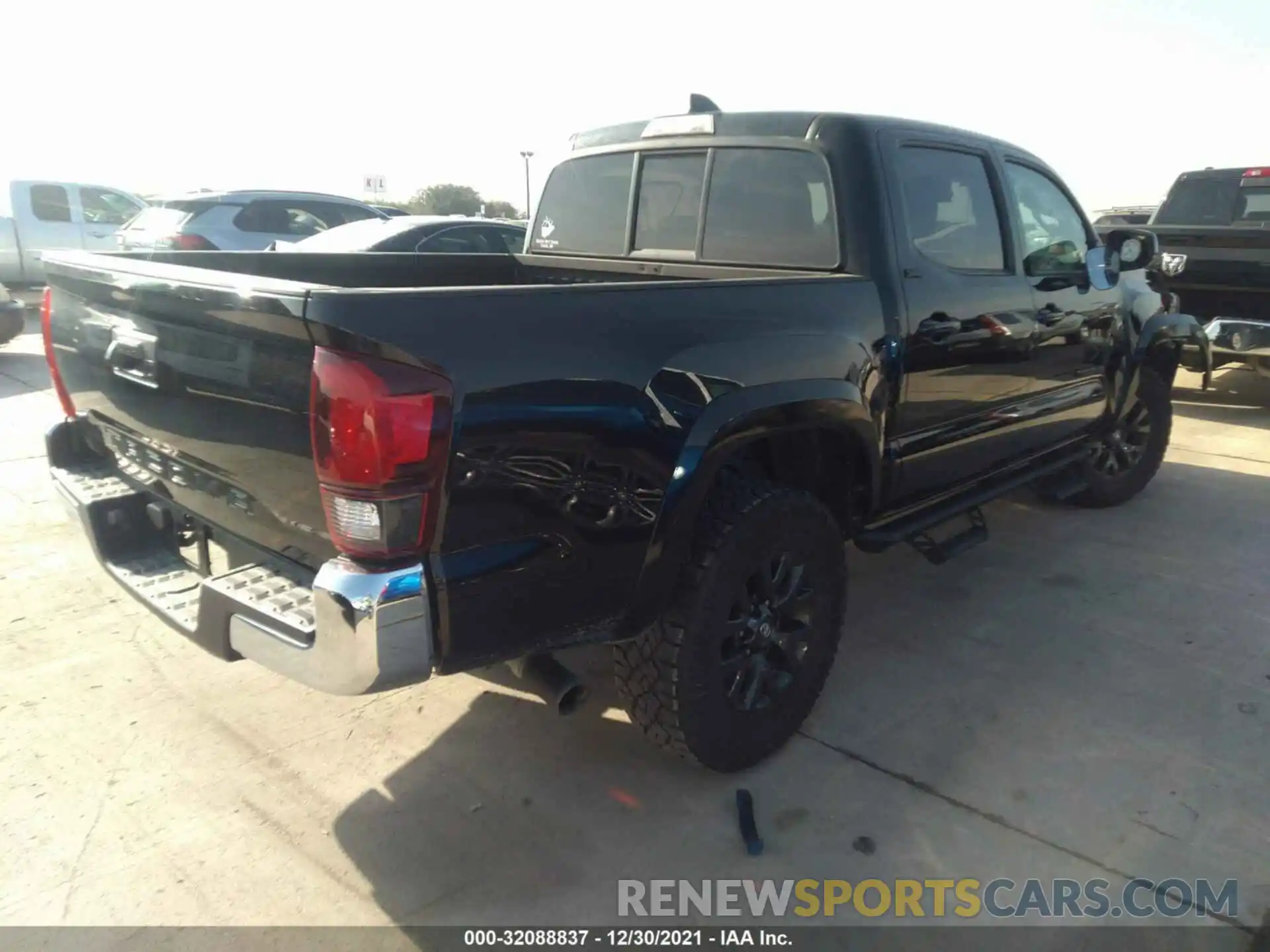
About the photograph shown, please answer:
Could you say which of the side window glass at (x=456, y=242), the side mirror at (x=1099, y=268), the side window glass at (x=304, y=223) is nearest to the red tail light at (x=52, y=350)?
the side mirror at (x=1099, y=268)

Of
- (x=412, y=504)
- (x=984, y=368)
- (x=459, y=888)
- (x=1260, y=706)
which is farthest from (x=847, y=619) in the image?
(x=412, y=504)

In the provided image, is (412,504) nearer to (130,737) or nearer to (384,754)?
(384,754)

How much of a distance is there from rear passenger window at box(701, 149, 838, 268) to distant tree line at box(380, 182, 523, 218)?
119 ft

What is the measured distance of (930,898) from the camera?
2354 millimetres

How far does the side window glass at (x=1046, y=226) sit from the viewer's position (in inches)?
152

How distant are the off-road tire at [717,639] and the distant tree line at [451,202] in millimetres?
37418

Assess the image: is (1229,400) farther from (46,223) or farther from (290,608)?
(46,223)

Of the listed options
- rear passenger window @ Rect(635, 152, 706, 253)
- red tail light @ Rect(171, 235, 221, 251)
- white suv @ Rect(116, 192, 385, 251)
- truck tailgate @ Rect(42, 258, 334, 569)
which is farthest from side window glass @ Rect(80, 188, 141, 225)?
truck tailgate @ Rect(42, 258, 334, 569)

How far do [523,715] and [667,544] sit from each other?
3.66 feet

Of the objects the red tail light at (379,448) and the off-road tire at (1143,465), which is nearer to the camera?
the red tail light at (379,448)

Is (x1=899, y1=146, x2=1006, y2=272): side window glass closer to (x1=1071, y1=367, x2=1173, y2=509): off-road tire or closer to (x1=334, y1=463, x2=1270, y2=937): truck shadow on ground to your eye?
(x1=334, y1=463, x2=1270, y2=937): truck shadow on ground

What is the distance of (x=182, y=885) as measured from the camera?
7.65 ft

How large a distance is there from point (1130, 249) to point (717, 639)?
126 inches

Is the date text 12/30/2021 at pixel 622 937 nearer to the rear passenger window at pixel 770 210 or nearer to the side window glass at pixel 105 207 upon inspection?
the rear passenger window at pixel 770 210
